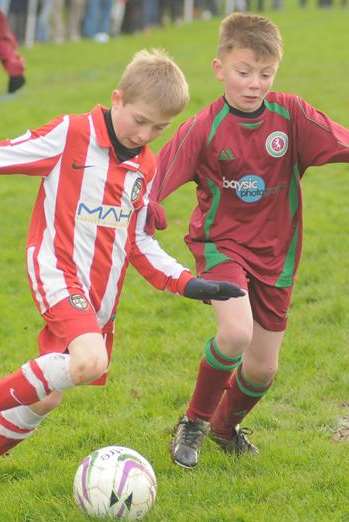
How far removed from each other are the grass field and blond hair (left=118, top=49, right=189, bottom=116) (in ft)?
5.61

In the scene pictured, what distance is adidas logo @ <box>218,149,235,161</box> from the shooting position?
512 cm

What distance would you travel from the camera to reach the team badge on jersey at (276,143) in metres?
5.15

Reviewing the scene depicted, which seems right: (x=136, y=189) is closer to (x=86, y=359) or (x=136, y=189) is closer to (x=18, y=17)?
(x=86, y=359)

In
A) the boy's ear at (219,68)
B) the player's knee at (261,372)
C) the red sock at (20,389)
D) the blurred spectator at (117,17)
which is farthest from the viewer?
the blurred spectator at (117,17)

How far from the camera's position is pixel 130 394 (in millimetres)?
6359

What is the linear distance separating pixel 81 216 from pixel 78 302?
1.22ft

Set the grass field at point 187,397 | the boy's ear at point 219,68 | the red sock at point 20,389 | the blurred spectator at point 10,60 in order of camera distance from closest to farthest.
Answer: the red sock at point 20,389, the grass field at point 187,397, the boy's ear at point 219,68, the blurred spectator at point 10,60

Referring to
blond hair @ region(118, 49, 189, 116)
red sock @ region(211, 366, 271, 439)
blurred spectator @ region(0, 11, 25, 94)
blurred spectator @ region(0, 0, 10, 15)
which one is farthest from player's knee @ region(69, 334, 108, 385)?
blurred spectator @ region(0, 0, 10, 15)

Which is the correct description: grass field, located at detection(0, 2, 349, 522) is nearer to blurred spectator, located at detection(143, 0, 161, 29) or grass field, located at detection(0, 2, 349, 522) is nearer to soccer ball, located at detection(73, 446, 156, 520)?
soccer ball, located at detection(73, 446, 156, 520)

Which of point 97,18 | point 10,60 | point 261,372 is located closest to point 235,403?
point 261,372

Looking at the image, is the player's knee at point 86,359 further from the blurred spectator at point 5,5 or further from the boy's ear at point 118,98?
the blurred spectator at point 5,5

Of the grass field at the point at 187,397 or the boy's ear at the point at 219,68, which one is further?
the boy's ear at the point at 219,68

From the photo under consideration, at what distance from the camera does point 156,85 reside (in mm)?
4660

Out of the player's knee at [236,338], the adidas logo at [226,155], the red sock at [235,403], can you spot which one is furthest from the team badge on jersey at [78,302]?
the red sock at [235,403]
